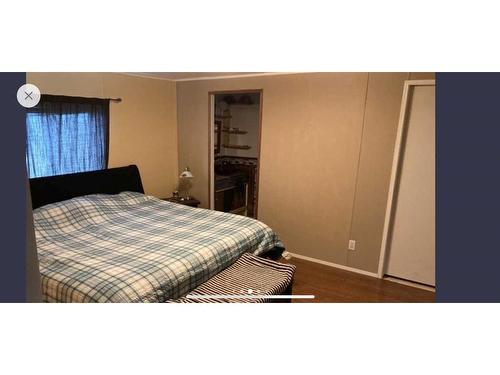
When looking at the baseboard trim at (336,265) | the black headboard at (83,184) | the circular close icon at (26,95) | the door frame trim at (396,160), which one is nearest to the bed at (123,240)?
the black headboard at (83,184)

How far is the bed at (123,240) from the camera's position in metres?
1.13

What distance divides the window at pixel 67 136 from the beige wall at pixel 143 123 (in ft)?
0.15

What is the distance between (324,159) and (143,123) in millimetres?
1171

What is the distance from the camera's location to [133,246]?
143 cm

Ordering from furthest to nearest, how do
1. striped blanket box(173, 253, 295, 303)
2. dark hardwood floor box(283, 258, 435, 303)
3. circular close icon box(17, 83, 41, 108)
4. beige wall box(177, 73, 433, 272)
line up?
1. beige wall box(177, 73, 433, 272)
2. dark hardwood floor box(283, 258, 435, 303)
3. striped blanket box(173, 253, 295, 303)
4. circular close icon box(17, 83, 41, 108)

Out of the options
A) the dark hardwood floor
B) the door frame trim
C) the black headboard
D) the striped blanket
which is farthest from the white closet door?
the black headboard

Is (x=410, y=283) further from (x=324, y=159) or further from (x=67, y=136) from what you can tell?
(x=67, y=136)

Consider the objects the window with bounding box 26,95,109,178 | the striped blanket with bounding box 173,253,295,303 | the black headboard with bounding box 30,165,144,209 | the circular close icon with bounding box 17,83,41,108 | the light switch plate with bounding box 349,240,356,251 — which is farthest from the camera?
the light switch plate with bounding box 349,240,356,251

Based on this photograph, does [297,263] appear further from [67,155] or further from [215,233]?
[67,155]

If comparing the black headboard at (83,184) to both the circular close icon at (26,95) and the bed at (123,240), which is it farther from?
the circular close icon at (26,95)

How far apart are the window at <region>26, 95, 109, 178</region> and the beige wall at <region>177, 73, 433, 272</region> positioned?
45 centimetres

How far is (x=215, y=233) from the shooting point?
1.66 m

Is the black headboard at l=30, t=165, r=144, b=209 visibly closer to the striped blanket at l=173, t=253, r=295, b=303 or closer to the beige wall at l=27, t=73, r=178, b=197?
the beige wall at l=27, t=73, r=178, b=197

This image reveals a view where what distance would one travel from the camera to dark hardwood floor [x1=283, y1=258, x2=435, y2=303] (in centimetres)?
147
